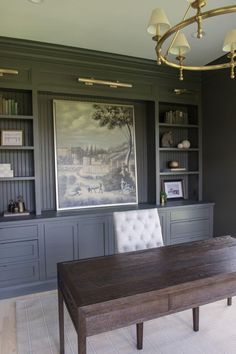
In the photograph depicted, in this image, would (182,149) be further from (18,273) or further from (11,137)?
(18,273)

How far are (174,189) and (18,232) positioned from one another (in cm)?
234

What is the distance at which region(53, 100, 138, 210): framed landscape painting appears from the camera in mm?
3340

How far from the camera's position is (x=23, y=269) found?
9.23ft

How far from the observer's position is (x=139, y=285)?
1.46 m

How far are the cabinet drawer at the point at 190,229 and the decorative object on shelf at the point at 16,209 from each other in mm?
1925

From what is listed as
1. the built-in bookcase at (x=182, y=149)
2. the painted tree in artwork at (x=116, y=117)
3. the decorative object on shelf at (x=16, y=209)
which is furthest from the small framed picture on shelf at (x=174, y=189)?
the decorative object on shelf at (x=16, y=209)

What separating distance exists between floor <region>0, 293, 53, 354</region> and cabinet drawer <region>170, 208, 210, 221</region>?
1.97 meters

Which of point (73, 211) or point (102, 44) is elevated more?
point (102, 44)

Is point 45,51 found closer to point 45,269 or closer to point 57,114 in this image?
point 57,114

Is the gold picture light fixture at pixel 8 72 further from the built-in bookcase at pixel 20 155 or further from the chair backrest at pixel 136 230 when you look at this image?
the chair backrest at pixel 136 230

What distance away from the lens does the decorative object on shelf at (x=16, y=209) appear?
2.97 m

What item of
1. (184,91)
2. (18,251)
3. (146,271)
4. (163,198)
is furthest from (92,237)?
(184,91)

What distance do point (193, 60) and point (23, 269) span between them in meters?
3.42

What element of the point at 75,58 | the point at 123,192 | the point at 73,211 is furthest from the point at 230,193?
the point at 75,58
